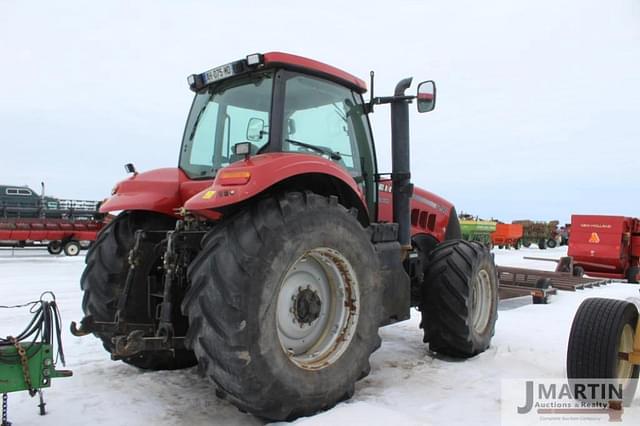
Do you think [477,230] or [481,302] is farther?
[477,230]

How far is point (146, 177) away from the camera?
3801 millimetres

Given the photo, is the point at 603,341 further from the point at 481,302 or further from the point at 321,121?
the point at 321,121

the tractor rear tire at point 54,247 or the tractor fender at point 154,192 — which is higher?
the tractor fender at point 154,192

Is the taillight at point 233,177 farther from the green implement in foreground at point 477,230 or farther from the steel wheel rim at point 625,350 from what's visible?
the green implement in foreground at point 477,230

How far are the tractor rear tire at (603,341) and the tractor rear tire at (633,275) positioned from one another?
10080mm

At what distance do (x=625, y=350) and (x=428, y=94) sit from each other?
239cm

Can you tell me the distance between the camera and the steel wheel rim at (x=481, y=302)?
4.88 metres

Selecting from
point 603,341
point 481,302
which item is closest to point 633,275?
point 481,302

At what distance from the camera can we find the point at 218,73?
146 inches

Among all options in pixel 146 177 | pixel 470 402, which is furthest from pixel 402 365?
pixel 146 177

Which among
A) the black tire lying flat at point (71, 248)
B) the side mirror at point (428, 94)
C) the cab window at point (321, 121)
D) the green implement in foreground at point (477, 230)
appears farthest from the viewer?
the green implement in foreground at point (477, 230)

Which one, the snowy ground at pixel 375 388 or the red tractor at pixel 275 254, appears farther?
the snowy ground at pixel 375 388

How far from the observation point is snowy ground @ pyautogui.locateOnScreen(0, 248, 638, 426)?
3039 millimetres

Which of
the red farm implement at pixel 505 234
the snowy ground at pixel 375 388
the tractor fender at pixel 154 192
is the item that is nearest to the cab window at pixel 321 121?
the tractor fender at pixel 154 192
